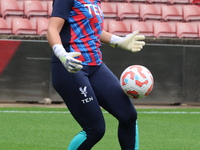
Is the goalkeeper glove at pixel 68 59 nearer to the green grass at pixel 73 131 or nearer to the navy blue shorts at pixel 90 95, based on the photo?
the navy blue shorts at pixel 90 95

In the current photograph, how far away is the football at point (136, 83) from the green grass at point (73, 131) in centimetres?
181

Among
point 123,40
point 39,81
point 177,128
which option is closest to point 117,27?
point 39,81

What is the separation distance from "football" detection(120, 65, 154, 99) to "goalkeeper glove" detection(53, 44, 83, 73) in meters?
0.68

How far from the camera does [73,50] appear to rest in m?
3.21

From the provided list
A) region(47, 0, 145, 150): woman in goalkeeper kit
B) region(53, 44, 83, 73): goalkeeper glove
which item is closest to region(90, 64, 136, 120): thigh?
region(47, 0, 145, 150): woman in goalkeeper kit

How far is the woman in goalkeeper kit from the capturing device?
311 cm

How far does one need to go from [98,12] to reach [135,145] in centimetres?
132

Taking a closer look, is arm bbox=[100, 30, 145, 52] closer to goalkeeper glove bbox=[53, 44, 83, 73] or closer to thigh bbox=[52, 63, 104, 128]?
thigh bbox=[52, 63, 104, 128]

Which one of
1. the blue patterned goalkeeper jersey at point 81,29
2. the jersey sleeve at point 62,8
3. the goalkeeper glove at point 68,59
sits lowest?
the goalkeeper glove at point 68,59

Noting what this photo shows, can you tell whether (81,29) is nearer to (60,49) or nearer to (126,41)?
(60,49)

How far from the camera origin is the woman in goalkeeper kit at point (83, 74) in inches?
122

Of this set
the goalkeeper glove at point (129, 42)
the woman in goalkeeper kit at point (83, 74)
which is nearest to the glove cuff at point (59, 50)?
the woman in goalkeeper kit at point (83, 74)

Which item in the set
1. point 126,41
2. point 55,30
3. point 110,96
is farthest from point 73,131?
point 55,30

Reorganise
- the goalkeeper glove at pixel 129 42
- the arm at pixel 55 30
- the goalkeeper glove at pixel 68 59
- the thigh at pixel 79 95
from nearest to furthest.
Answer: the goalkeeper glove at pixel 68 59 < the arm at pixel 55 30 < the thigh at pixel 79 95 < the goalkeeper glove at pixel 129 42
